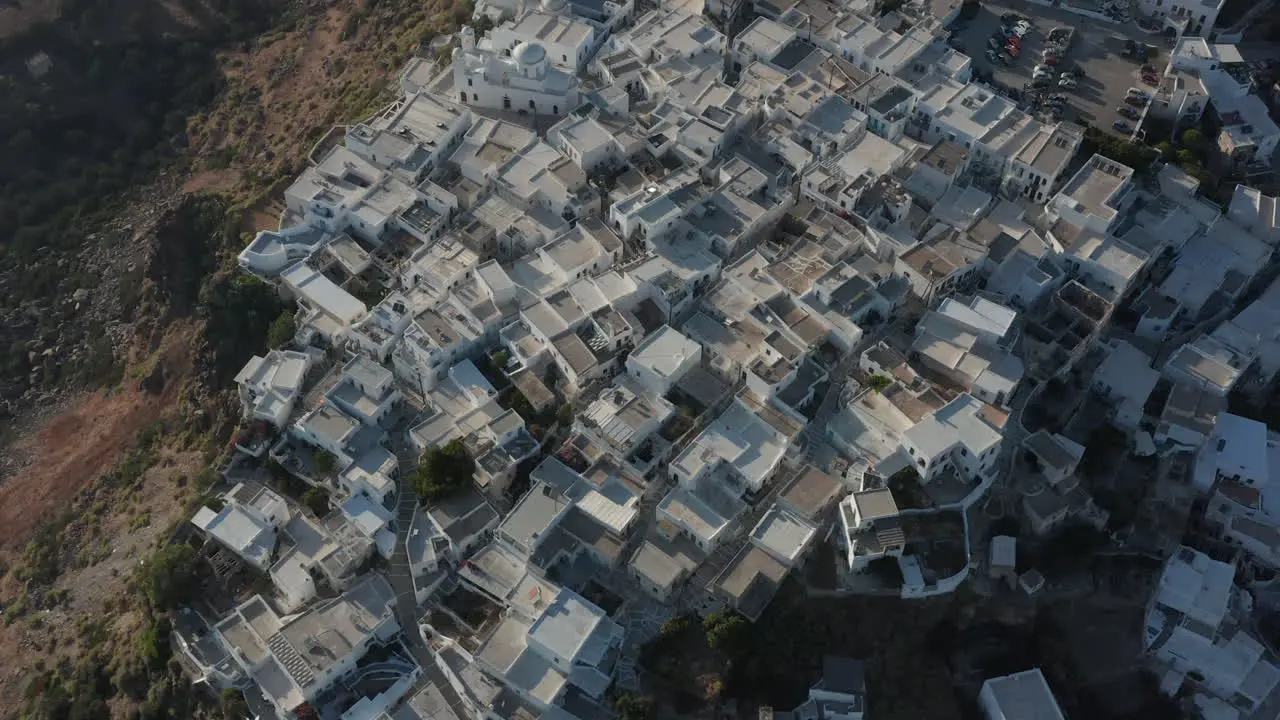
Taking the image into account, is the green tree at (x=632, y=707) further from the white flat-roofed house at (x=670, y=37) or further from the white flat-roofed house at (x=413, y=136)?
the white flat-roofed house at (x=670, y=37)

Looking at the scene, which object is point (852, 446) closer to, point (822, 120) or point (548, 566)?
point (548, 566)

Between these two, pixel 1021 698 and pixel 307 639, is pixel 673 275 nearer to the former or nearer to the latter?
pixel 307 639

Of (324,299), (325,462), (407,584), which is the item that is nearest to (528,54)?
(324,299)

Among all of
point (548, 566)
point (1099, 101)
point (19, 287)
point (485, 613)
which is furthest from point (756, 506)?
point (19, 287)

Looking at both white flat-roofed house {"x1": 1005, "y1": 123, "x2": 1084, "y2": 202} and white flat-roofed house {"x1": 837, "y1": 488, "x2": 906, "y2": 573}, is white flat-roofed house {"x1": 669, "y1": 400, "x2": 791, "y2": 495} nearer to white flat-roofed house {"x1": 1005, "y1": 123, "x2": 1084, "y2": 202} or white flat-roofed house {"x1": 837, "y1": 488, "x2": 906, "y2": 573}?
white flat-roofed house {"x1": 837, "y1": 488, "x2": 906, "y2": 573}

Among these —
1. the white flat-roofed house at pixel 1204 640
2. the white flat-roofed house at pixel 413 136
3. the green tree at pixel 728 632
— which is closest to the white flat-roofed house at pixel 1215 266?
the white flat-roofed house at pixel 1204 640
